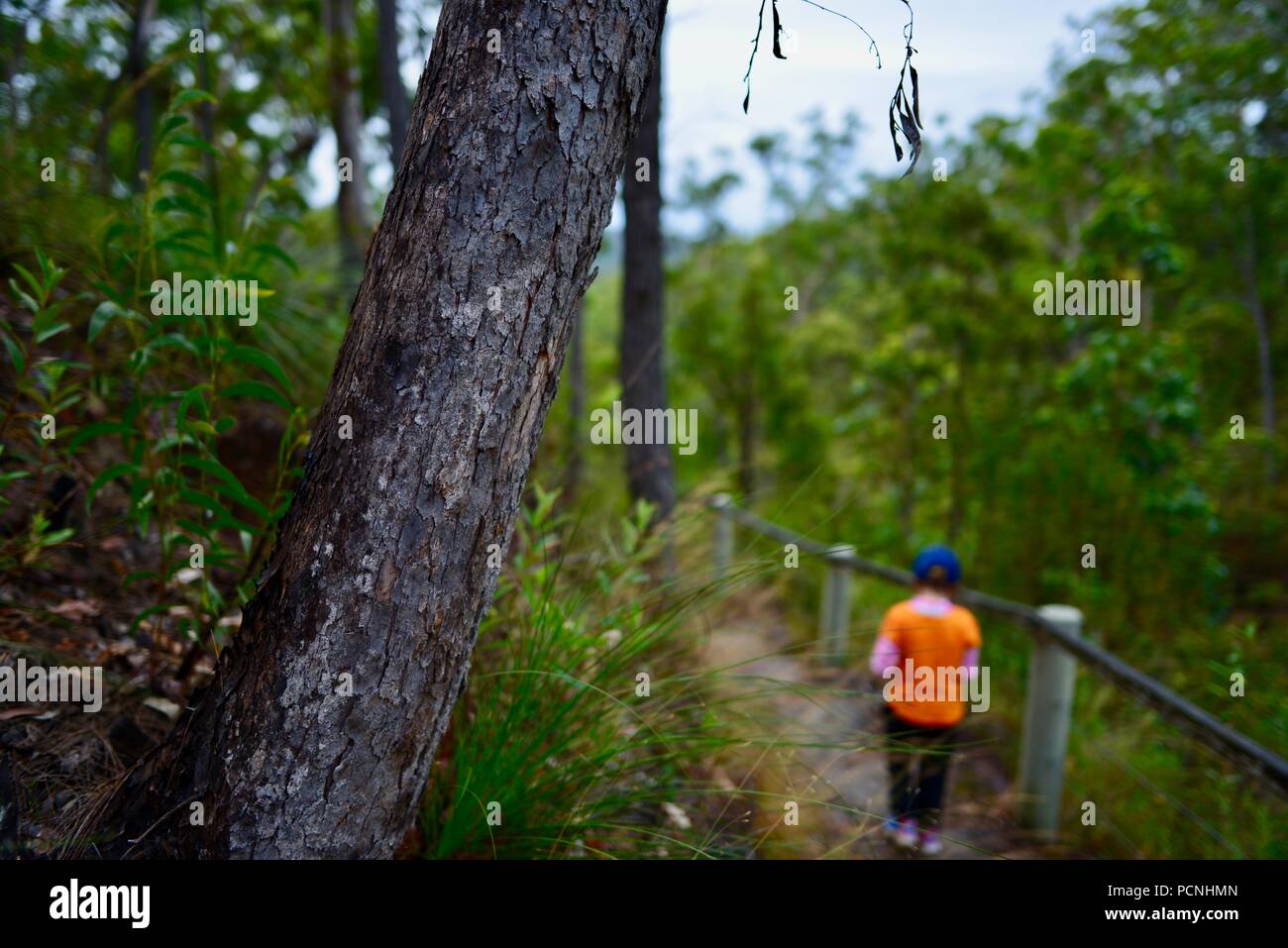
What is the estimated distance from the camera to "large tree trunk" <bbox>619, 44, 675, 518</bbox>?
4914 millimetres

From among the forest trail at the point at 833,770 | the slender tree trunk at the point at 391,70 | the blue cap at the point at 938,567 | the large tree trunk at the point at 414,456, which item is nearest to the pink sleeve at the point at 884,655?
the forest trail at the point at 833,770

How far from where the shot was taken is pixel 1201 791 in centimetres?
311

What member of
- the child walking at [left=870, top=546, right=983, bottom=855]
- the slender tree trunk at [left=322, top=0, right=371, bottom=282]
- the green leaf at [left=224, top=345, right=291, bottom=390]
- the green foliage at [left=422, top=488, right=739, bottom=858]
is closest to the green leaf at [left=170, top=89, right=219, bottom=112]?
the green leaf at [left=224, top=345, right=291, bottom=390]

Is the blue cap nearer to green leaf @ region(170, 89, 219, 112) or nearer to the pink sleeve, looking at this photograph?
the pink sleeve

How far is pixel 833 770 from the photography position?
3.67m

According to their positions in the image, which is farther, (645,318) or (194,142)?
(645,318)

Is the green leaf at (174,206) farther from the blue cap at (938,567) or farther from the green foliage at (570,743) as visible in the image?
the blue cap at (938,567)

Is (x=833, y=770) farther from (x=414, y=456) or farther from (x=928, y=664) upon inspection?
(x=414, y=456)

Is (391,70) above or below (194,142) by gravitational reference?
above

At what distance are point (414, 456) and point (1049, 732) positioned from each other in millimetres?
3567

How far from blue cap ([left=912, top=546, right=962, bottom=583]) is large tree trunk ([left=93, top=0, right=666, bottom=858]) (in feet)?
8.49

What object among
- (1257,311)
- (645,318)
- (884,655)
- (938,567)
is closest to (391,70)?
(645,318)

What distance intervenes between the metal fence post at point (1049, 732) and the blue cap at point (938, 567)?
0.67 metres

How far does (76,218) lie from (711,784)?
157 inches
